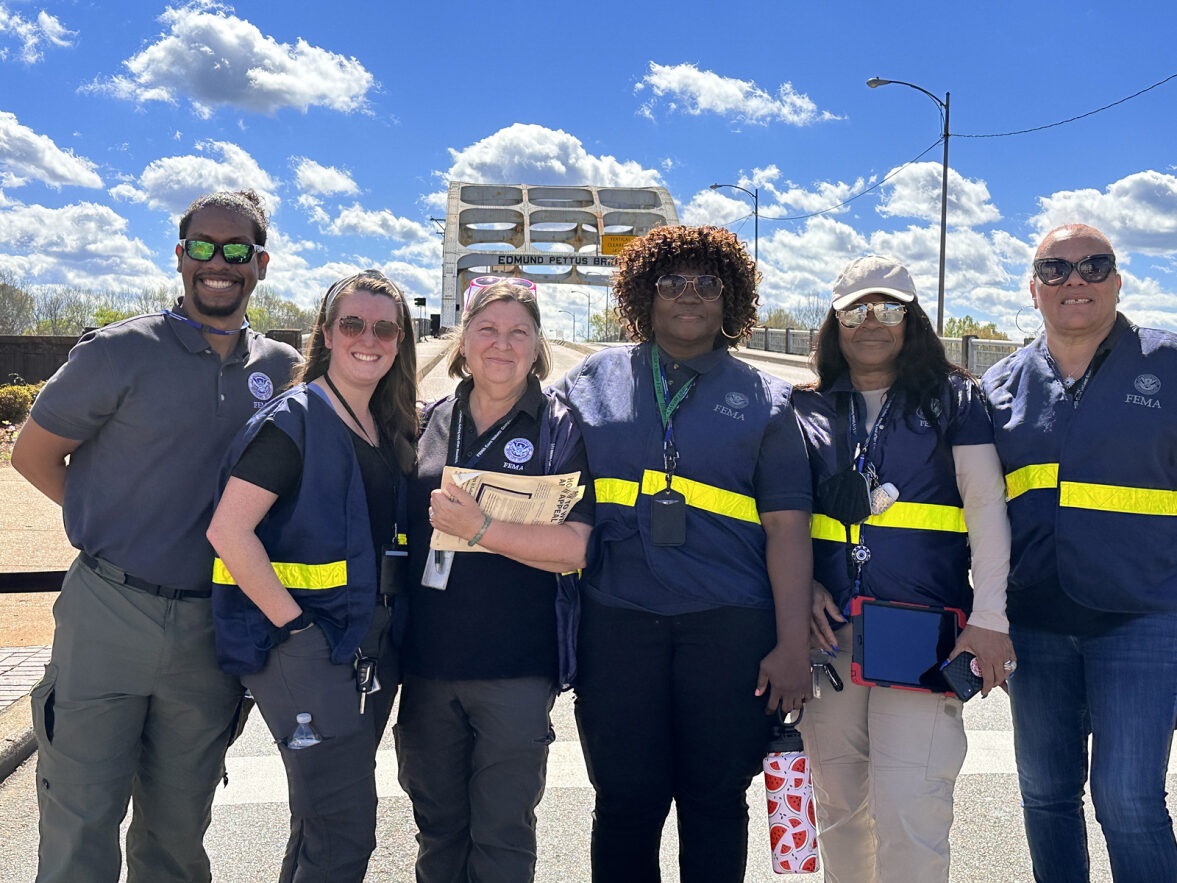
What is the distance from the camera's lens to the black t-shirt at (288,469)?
8.85ft

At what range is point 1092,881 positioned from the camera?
3.61 metres

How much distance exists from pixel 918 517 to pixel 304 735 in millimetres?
1860

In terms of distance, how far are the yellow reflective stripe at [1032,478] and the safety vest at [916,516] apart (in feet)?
0.50

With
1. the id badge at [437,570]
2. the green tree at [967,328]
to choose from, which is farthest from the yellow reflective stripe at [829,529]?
the green tree at [967,328]

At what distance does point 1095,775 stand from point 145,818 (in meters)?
2.87

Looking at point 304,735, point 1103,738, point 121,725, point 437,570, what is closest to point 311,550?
point 437,570

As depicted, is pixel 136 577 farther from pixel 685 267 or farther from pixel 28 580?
pixel 685 267

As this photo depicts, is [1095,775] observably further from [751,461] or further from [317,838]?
[317,838]

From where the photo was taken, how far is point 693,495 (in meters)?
2.97

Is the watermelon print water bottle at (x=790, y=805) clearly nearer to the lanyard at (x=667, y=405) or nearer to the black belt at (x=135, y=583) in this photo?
the lanyard at (x=667, y=405)

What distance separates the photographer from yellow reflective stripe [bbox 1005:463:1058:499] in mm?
3018

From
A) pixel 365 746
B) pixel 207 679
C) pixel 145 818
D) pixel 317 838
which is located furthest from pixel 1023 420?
pixel 145 818

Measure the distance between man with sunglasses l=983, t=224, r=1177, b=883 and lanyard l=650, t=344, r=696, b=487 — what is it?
1.03 m

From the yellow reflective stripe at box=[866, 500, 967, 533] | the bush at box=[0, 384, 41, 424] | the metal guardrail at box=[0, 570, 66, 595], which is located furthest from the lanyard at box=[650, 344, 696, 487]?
the bush at box=[0, 384, 41, 424]
